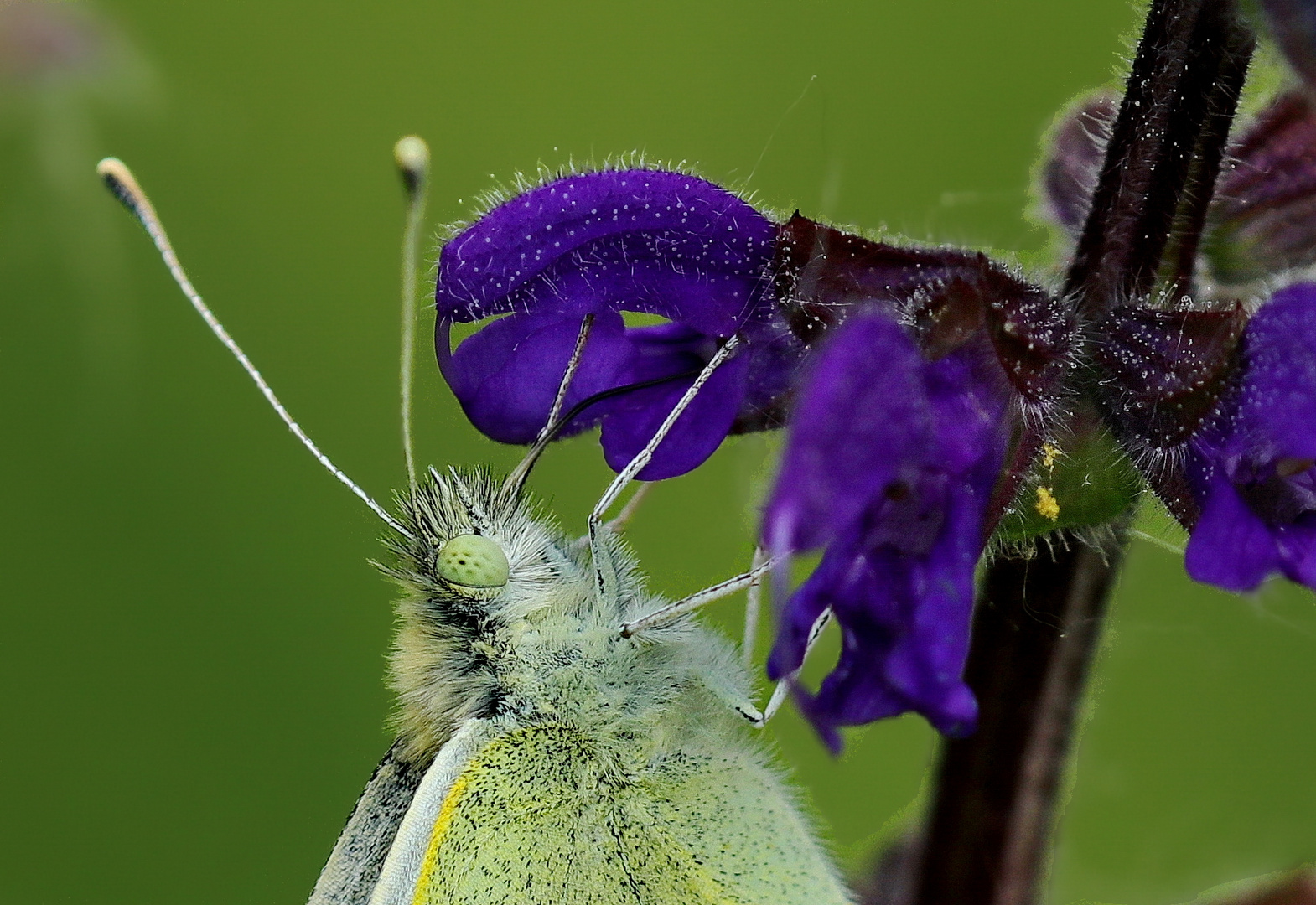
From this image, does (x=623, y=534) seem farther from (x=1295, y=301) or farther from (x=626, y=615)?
(x=1295, y=301)

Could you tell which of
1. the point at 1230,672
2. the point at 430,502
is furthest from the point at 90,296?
the point at 1230,672

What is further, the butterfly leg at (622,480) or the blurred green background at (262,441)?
the blurred green background at (262,441)

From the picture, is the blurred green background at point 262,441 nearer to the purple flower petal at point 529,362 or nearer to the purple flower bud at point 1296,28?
the purple flower petal at point 529,362

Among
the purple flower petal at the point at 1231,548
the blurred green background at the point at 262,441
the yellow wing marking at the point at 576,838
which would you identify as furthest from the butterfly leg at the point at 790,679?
the blurred green background at the point at 262,441

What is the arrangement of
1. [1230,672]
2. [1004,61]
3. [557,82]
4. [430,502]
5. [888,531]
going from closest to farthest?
1. [888,531]
2. [430,502]
3. [1230,672]
4. [1004,61]
5. [557,82]

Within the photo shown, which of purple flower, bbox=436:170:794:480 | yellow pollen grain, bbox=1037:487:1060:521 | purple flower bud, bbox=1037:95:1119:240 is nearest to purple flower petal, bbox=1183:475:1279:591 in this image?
yellow pollen grain, bbox=1037:487:1060:521

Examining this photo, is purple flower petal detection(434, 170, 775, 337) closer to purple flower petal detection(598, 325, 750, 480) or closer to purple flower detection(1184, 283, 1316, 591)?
purple flower petal detection(598, 325, 750, 480)

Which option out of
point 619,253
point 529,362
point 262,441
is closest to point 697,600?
point 529,362
